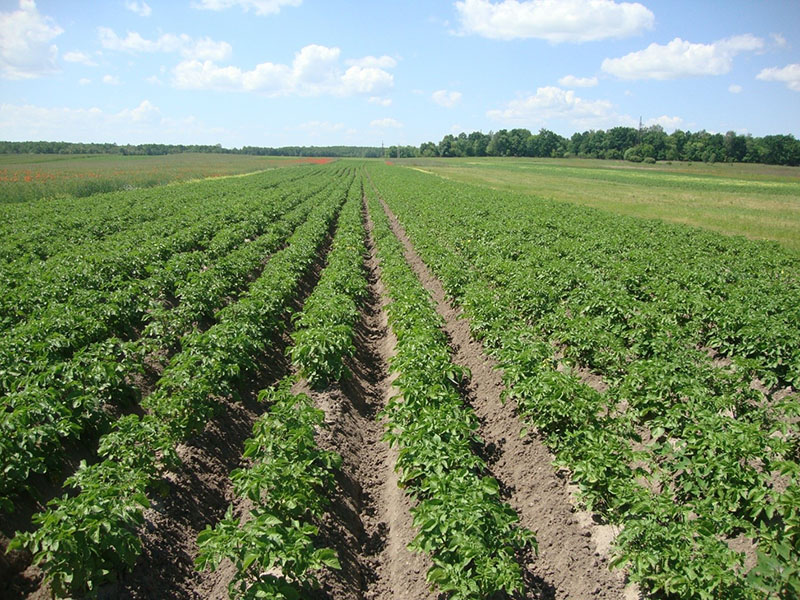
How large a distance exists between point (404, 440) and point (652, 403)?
13.6 ft

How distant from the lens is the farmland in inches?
178

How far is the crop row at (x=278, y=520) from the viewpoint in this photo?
4246 mm

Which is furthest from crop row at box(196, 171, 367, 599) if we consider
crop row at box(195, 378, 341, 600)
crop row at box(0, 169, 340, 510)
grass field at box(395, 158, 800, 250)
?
grass field at box(395, 158, 800, 250)

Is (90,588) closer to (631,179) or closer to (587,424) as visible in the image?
(587,424)

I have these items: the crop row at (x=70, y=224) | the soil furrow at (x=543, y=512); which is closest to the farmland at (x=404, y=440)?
the soil furrow at (x=543, y=512)

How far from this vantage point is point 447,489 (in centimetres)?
513

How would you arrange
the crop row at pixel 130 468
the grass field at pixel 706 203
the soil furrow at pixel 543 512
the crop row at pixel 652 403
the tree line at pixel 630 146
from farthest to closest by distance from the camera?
the tree line at pixel 630 146 → the grass field at pixel 706 203 → the soil furrow at pixel 543 512 → the crop row at pixel 652 403 → the crop row at pixel 130 468

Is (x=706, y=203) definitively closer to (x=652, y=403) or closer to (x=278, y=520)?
(x=652, y=403)

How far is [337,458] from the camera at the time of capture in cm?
589

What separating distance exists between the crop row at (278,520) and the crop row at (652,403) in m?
3.22

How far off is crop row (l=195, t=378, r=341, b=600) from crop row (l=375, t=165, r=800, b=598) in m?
3.22

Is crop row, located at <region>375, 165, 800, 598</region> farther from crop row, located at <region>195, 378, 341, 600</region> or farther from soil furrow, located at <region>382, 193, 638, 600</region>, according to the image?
crop row, located at <region>195, 378, 341, 600</region>

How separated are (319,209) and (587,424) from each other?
2515 cm

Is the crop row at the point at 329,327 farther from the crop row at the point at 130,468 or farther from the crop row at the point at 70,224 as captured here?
the crop row at the point at 70,224
